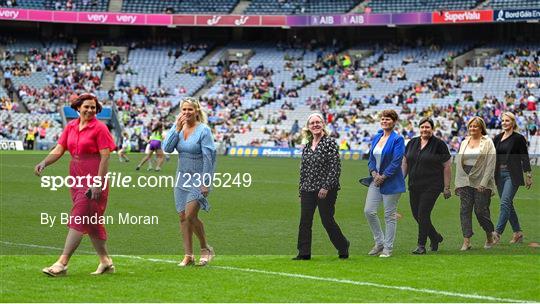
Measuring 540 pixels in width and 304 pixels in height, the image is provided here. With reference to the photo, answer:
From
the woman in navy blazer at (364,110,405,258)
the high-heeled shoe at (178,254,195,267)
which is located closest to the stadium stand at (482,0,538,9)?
the woman in navy blazer at (364,110,405,258)

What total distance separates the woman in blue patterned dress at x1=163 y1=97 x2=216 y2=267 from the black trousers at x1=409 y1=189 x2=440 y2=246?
3.27 meters

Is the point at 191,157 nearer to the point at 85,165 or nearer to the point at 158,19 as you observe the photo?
the point at 85,165

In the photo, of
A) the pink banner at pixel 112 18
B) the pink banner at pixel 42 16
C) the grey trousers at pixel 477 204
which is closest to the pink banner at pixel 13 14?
the pink banner at pixel 42 16

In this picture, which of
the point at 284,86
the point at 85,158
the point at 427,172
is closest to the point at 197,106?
the point at 85,158

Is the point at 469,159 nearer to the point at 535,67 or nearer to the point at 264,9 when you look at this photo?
the point at 535,67

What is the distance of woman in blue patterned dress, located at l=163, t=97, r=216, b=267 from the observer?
11.5m

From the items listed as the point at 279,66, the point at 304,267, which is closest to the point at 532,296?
the point at 304,267

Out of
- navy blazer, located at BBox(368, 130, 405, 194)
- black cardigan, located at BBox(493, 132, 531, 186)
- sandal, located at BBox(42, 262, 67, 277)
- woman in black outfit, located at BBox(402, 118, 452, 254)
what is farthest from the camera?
black cardigan, located at BBox(493, 132, 531, 186)

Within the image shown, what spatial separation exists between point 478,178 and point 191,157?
473 cm

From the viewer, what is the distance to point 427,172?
13.6m

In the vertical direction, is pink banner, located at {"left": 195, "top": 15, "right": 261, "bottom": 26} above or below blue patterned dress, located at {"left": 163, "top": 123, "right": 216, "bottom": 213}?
above

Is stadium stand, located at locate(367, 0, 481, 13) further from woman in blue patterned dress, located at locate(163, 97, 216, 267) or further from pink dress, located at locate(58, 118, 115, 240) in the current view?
pink dress, located at locate(58, 118, 115, 240)

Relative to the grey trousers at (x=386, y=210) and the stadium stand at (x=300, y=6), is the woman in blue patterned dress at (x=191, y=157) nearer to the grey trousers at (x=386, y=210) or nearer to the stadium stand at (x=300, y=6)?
the grey trousers at (x=386, y=210)

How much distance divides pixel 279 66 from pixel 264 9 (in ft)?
15.2
